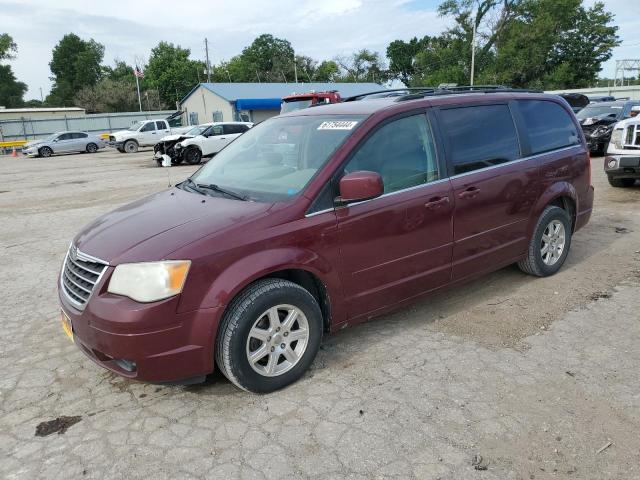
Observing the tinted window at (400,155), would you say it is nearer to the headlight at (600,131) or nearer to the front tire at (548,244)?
the front tire at (548,244)

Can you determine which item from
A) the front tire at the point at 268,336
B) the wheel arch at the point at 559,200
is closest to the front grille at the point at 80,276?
the front tire at the point at 268,336

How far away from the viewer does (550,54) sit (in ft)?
186

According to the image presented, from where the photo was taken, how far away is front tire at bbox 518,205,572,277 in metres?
4.82

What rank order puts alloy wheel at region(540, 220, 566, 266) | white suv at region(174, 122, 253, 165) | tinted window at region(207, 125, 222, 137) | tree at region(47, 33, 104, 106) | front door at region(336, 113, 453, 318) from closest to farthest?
front door at region(336, 113, 453, 318) < alloy wheel at region(540, 220, 566, 266) < white suv at region(174, 122, 253, 165) < tinted window at region(207, 125, 222, 137) < tree at region(47, 33, 104, 106)

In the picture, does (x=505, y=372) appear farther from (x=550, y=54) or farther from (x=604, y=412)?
(x=550, y=54)

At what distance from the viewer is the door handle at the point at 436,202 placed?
12.5 ft

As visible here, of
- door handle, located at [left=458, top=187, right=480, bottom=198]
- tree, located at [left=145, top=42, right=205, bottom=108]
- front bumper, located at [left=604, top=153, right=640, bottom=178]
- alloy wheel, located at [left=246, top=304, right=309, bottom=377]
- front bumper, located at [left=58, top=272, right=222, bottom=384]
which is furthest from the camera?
tree, located at [left=145, top=42, right=205, bottom=108]

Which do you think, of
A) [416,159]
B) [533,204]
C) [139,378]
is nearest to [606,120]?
[533,204]

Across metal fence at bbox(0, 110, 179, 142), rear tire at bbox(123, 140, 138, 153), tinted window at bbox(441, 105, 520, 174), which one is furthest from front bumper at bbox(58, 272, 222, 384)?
metal fence at bbox(0, 110, 179, 142)

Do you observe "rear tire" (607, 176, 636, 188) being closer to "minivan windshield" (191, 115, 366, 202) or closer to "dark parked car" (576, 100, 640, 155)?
"dark parked car" (576, 100, 640, 155)

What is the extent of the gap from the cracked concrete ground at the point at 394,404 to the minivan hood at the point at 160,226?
38.2 inches

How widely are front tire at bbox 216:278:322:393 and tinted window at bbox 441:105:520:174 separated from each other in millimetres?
1773

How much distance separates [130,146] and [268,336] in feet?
92.4

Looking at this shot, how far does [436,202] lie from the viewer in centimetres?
385
